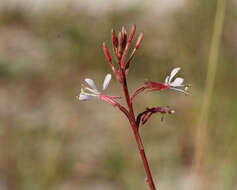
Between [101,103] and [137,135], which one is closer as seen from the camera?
[137,135]

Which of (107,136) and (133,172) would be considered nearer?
(133,172)

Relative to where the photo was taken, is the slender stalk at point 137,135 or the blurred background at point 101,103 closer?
the slender stalk at point 137,135

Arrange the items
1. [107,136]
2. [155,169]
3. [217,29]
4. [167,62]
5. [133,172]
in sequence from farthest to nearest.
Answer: [167,62] < [107,136] < [155,169] < [133,172] < [217,29]

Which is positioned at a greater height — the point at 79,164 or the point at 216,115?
the point at 216,115

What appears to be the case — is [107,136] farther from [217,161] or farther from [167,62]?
[217,161]

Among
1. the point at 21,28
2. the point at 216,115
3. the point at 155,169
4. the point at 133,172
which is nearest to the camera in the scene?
the point at 133,172

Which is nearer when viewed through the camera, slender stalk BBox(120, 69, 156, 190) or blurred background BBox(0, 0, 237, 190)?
slender stalk BBox(120, 69, 156, 190)

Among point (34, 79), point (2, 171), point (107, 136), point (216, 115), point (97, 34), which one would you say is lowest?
point (2, 171)

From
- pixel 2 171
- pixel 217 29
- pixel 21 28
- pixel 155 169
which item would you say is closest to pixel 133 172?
pixel 155 169
